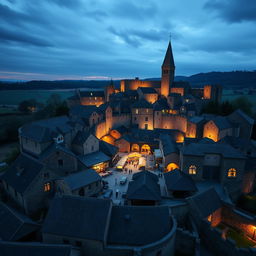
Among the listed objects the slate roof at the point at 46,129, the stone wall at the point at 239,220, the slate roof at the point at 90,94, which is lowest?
the stone wall at the point at 239,220

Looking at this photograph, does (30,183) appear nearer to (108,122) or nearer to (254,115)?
(108,122)

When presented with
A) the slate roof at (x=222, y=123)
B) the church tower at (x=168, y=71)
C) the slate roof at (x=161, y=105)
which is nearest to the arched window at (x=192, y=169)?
the slate roof at (x=222, y=123)

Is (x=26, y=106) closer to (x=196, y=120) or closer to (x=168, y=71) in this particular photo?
(x=168, y=71)

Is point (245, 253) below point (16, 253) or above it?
below

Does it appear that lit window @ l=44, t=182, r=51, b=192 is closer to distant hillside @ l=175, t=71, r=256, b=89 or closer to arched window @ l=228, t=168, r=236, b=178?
arched window @ l=228, t=168, r=236, b=178

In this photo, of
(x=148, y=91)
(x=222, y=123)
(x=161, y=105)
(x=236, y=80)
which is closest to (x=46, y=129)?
(x=161, y=105)

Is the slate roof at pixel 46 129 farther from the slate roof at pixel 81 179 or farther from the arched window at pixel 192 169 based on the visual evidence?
the arched window at pixel 192 169

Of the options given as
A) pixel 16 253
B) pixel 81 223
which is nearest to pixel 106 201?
pixel 81 223

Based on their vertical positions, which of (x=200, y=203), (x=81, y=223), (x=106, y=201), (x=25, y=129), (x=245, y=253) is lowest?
(x=245, y=253)
